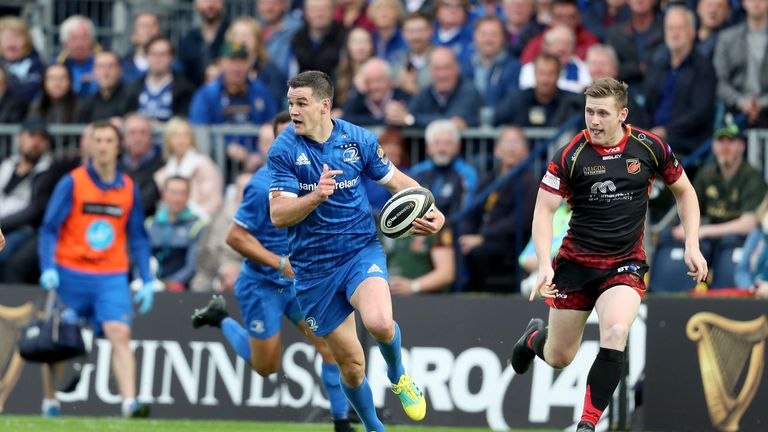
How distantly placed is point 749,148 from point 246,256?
593 cm

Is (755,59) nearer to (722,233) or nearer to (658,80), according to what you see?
(658,80)

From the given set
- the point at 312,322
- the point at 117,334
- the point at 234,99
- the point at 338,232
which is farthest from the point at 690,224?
the point at 234,99

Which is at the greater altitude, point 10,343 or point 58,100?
point 58,100

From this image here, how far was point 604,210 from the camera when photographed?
10375mm

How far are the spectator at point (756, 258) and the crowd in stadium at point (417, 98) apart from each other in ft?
0.07

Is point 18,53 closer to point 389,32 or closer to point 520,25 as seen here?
point 389,32

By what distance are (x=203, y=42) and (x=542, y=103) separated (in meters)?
5.26

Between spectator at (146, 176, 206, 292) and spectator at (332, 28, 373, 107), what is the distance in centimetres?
214

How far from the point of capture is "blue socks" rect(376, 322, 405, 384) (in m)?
9.87

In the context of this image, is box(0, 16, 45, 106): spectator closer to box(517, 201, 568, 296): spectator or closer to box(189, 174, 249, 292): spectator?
box(189, 174, 249, 292): spectator

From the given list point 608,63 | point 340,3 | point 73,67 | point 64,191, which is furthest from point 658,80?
point 73,67

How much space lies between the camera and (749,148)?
15.0 meters

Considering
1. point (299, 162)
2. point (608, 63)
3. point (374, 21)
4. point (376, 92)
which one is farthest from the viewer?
point (374, 21)

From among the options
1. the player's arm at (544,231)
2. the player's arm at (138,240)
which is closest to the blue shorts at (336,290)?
the player's arm at (544,231)
